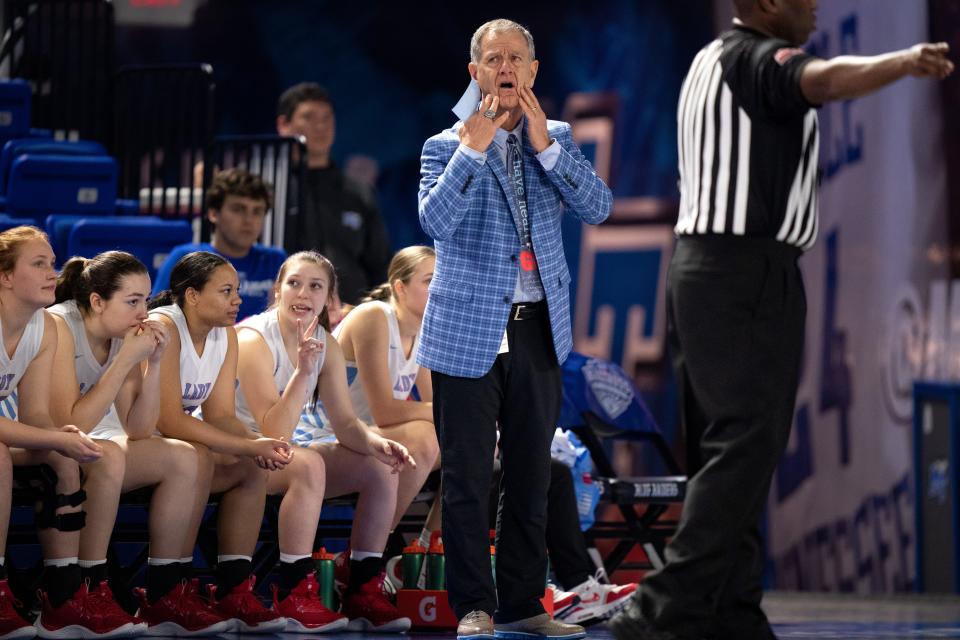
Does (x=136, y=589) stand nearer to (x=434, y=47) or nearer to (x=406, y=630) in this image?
(x=406, y=630)

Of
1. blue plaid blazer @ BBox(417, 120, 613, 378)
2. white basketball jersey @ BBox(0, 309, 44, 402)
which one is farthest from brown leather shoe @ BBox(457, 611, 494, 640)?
white basketball jersey @ BBox(0, 309, 44, 402)

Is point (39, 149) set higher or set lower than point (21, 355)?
higher

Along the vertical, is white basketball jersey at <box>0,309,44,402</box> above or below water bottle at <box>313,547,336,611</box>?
above

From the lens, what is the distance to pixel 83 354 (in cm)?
383

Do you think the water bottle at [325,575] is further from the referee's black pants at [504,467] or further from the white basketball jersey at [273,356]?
the referee's black pants at [504,467]

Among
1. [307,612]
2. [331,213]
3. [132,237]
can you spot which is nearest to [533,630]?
[307,612]

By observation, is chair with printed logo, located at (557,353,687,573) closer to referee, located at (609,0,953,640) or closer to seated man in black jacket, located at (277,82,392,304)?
seated man in black jacket, located at (277,82,392,304)

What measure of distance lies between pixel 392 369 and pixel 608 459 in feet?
3.61

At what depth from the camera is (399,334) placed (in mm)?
4449

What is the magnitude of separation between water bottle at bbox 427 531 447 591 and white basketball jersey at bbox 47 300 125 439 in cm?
96

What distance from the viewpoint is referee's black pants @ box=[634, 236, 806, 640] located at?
2.63 meters

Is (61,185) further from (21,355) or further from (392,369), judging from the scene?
(21,355)

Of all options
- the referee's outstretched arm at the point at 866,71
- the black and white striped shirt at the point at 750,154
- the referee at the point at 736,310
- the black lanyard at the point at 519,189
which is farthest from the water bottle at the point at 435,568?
the referee's outstretched arm at the point at 866,71

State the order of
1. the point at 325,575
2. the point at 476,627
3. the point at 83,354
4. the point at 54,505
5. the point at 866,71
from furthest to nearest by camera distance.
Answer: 1. the point at 325,575
2. the point at 83,354
3. the point at 54,505
4. the point at 476,627
5. the point at 866,71
